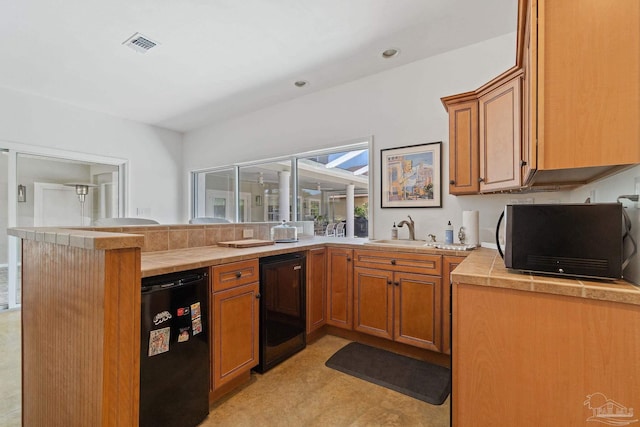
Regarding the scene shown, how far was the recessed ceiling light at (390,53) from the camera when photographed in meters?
2.80

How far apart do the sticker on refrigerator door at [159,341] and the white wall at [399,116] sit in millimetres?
2317

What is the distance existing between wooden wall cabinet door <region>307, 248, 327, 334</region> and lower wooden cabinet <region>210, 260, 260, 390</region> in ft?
2.13

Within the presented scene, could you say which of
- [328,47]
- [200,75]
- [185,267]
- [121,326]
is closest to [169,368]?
[185,267]

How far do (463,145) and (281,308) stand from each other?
6.56 ft

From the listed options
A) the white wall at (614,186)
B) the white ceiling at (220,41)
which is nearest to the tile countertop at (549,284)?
the white wall at (614,186)

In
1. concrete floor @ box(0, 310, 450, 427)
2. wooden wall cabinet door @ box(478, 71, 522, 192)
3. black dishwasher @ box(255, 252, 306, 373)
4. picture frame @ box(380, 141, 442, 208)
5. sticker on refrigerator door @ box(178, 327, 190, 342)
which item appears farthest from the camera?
picture frame @ box(380, 141, 442, 208)

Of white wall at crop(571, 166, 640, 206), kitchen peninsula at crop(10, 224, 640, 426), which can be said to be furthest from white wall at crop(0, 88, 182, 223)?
white wall at crop(571, 166, 640, 206)

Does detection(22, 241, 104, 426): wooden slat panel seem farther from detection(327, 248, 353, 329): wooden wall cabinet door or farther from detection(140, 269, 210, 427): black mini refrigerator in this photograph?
detection(327, 248, 353, 329): wooden wall cabinet door

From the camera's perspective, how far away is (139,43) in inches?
105

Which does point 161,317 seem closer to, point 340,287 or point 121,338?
point 121,338

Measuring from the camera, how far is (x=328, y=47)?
2.74 meters

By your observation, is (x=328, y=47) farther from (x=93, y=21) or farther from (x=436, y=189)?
(x=93, y=21)

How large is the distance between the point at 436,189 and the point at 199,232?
7.29ft

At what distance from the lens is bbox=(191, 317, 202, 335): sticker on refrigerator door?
5.29ft
